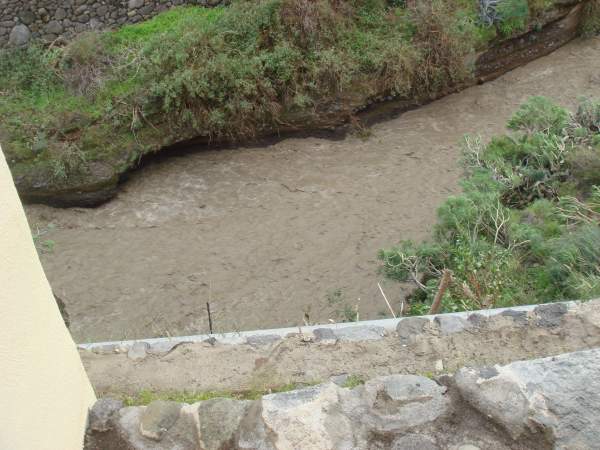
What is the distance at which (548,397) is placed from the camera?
2.68 metres

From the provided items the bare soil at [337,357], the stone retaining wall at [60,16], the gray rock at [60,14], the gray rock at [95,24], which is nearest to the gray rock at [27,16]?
the stone retaining wall at [60,16]

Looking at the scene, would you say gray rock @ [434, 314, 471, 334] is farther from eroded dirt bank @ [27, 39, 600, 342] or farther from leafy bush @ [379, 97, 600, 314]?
eroded dirt bank @ [27, 39, 600, 342]

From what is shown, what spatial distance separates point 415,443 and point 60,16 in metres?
9.56

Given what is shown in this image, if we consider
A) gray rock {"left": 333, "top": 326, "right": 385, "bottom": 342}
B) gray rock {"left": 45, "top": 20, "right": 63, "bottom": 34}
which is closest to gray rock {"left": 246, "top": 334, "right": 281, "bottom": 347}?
gray rock {"left": 333, "top": 326, "right": 385, "bottom": 342}

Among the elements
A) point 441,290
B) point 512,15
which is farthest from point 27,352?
point 512,15

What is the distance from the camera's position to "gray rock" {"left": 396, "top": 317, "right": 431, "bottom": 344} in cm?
396

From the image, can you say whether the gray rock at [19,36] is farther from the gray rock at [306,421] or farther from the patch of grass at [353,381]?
the gray rock at [306,421]

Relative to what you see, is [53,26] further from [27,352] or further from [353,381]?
[27,352]

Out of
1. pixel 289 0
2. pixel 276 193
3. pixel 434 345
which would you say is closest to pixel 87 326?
pixel 276 193

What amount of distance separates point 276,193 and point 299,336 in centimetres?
497

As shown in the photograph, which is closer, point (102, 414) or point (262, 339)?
point (102, 414)

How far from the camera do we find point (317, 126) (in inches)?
389

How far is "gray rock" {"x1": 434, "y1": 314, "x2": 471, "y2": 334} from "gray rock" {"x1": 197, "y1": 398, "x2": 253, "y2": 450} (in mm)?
1576

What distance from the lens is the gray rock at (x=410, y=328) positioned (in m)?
3.96
